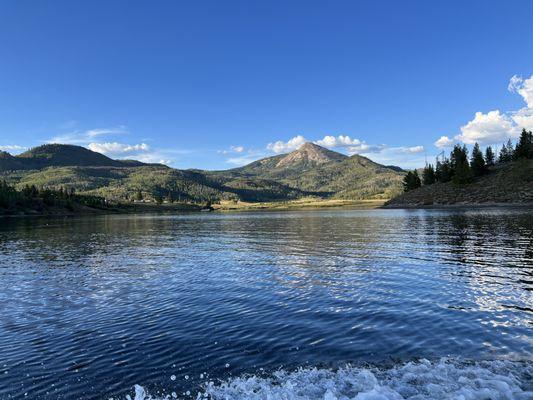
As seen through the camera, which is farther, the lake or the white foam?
the lake

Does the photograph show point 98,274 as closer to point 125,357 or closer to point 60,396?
point 125,357

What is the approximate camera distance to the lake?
53.2 ft

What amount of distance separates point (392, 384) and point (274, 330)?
8812 mm

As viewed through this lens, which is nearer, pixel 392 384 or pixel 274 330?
pixel 392 384

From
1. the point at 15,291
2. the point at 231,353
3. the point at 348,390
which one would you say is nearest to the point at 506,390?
the point at 348,390

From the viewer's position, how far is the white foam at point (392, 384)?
48.9ft

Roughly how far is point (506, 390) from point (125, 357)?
1714 cm

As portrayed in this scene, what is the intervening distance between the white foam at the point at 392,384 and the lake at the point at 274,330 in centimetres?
7

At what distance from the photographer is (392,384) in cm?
1587

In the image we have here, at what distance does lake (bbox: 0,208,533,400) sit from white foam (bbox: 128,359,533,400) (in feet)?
0.21

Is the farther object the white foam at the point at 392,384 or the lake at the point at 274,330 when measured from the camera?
the lake at the point at 274,330

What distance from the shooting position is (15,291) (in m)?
36.1

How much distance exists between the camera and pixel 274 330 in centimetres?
2331

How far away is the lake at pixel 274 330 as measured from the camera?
1622cm
